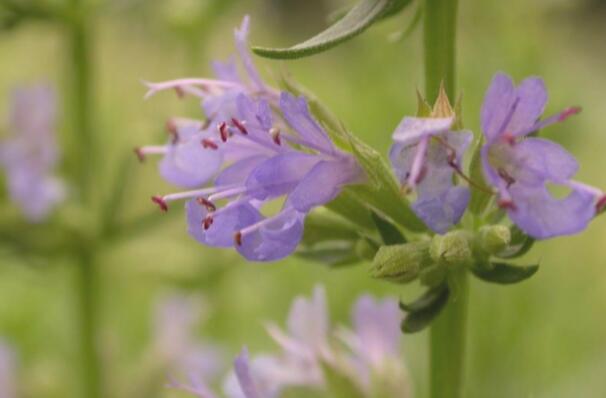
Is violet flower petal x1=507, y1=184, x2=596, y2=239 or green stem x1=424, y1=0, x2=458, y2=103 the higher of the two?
green stem x1=424, y1=0, x2=458, y2=103

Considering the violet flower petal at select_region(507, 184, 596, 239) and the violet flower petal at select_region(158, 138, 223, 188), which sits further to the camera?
the violet flower petal at select_region(158, 138, 223, 188)

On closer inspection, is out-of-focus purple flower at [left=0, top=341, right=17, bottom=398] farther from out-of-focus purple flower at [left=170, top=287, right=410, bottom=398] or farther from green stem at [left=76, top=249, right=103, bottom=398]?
out-of-focus purple flower at [left=170, top=287, right=410, bottom=398]

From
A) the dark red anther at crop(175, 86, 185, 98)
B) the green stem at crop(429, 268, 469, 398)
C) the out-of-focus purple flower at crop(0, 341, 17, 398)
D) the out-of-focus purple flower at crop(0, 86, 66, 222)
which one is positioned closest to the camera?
the green stem at crop(429, 268, 469, 398)

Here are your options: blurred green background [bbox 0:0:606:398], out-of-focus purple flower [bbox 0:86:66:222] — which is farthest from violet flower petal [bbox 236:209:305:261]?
out-of-focus purple flower [bbox 0:86:66:222]

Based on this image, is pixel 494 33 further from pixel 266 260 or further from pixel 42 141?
pixel 266 260

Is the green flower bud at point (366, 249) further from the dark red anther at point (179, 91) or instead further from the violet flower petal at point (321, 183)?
the dark red anther at point (179, 91)

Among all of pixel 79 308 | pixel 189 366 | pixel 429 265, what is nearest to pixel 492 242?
pixel 429 265

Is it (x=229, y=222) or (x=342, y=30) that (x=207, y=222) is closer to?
(x=229, y=222)
